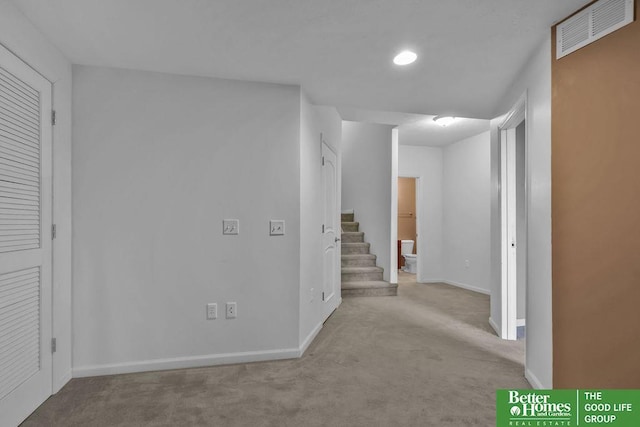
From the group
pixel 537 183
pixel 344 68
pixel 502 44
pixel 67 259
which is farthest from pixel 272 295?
pixel 502 44

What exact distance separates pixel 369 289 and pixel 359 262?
64cm

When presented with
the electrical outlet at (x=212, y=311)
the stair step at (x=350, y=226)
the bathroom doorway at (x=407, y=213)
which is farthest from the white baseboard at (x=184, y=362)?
the bathroom doorway at (x=407, y=213)

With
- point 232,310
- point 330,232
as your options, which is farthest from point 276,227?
point 330,232

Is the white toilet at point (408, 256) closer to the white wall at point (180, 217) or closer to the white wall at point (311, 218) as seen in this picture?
the white wall at point (311, 218)

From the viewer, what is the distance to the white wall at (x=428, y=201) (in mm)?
6434

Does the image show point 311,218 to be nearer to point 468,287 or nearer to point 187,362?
point 187,362

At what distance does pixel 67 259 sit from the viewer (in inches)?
97.3

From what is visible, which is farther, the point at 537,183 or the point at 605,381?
the point at 537,183

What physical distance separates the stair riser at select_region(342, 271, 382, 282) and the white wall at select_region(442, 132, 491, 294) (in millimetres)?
1589

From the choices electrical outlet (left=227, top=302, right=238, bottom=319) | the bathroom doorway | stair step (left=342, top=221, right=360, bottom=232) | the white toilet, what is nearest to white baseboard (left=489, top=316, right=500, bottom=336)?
electrical outlet (left=227, top=302, right=238, bottom=319)

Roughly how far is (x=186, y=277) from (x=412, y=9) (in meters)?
2.38

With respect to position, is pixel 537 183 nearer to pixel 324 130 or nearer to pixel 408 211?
pixel 324 130

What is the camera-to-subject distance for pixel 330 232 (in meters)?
4.22

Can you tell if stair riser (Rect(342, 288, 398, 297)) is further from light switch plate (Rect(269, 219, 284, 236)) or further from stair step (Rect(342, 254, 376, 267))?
light switch plate (Rect(269, 219, 284, 236))
